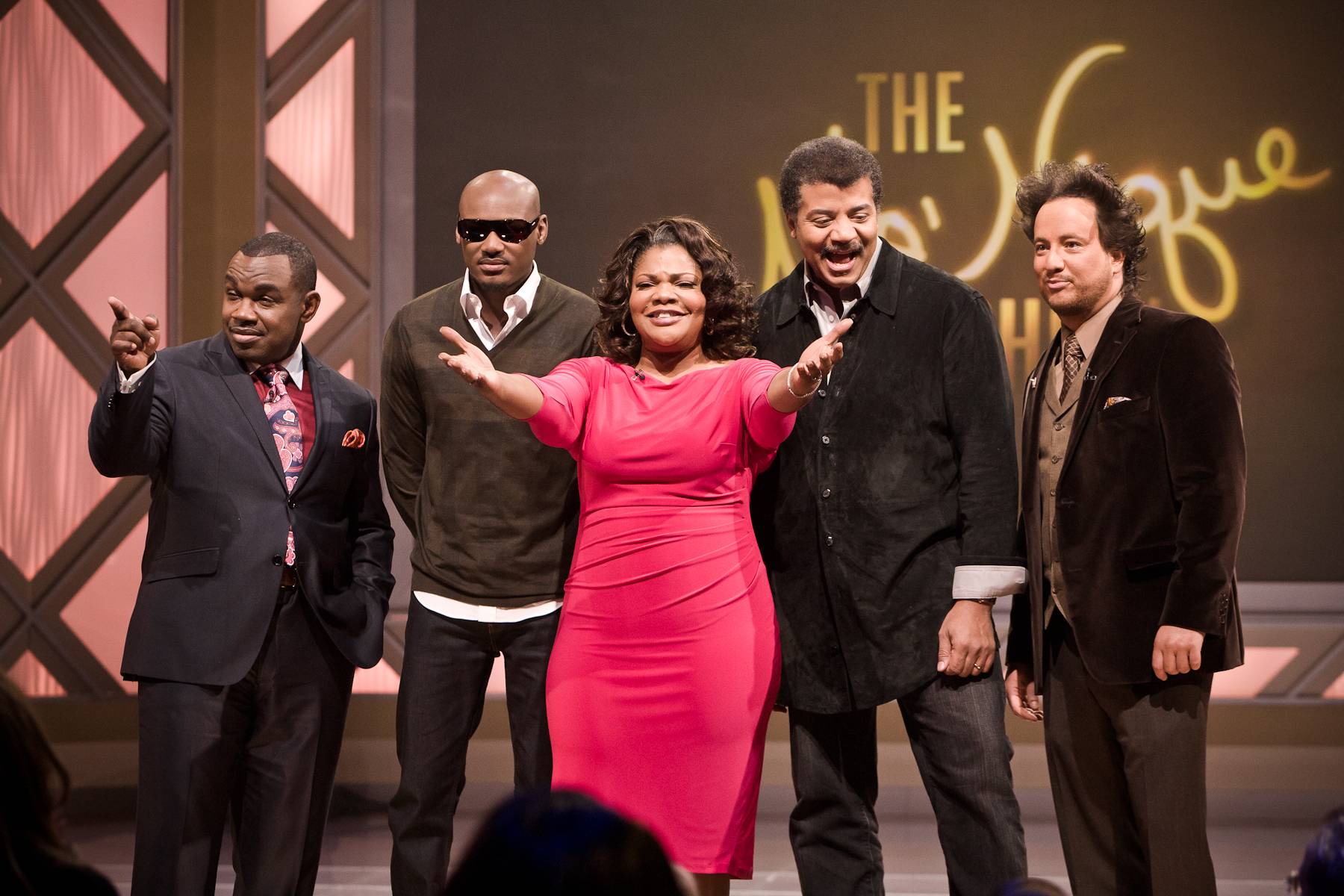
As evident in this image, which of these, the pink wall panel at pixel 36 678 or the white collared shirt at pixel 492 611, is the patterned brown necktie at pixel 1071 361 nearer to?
the white collared shirt at pixel 492 611

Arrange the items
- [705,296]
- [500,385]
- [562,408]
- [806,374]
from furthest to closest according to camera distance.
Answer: [705,296]
[562,408]
[500,385]
[806,374]

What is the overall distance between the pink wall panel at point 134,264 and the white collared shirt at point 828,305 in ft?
10.0

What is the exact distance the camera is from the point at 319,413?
290 cm

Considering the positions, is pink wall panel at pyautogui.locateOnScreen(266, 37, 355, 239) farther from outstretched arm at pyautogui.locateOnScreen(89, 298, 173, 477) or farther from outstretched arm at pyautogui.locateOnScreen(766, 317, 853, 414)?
outstretched arm at pyautogui.locateOnScreen(766, 317, 853, 414)

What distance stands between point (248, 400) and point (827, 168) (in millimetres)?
1318

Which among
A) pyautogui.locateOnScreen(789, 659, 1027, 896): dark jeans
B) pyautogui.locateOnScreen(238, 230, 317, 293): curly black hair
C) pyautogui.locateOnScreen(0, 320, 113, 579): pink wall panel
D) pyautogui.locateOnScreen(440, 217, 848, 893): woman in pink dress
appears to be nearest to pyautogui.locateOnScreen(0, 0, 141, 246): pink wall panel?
pyautogui.locateOnScreen(0, 320, 113, 579): pink wall panel

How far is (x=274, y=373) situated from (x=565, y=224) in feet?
6.99

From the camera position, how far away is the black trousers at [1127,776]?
8.08ft

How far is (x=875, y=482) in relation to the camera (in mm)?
2668

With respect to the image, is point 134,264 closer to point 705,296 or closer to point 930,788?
point 705,296

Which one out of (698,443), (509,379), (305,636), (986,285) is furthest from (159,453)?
(986,285)

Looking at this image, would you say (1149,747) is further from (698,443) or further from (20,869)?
(20,869)

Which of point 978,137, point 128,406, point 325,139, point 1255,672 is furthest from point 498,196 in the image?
point 1255,672

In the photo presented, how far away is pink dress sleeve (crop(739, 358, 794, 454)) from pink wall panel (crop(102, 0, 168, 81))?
3337mm
